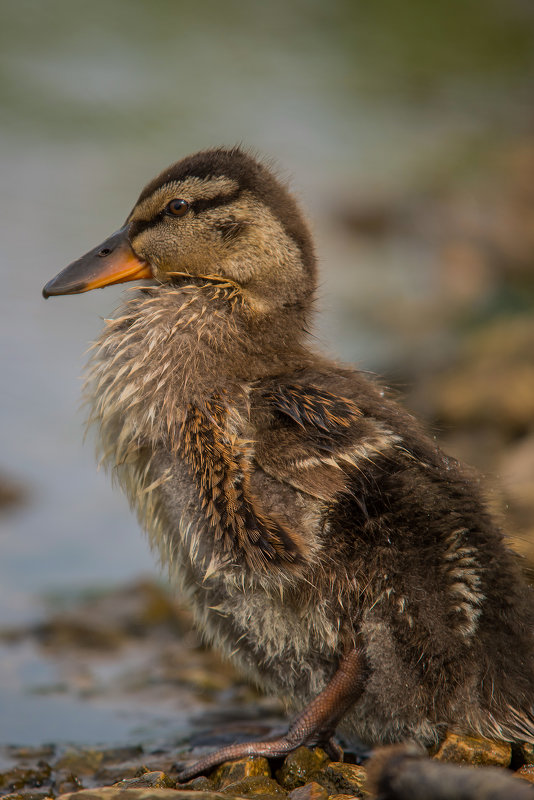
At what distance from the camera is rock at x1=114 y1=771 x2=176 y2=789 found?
13.6 ft

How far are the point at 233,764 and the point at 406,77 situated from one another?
18169mm

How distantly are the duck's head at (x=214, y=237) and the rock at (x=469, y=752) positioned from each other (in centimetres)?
197

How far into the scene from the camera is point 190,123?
52.3 ft

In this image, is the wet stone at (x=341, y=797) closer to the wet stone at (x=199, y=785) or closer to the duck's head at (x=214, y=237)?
the wet stone at (x=199, y=785)

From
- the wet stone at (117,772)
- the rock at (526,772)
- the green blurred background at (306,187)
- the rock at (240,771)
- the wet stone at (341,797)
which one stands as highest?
the green blurred background at (306,187)

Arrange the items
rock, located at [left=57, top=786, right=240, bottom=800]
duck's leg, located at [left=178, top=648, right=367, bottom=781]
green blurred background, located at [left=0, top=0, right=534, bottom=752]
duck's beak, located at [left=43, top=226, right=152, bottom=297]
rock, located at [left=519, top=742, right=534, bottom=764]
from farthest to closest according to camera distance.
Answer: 1. green blurred background, located at [left=0, top=0, right=534, bottom=752]
2. duck's beak, located at [left=43, top=226, right=152, bottom=297]
3. rock, located at [left=519, top=742, right=534, bottom=764]
4. duck's leg, located at [left=178, top=648, right=367, bottom=781]
5. rock, located at [left=57, top=786, right=240, bottom=800]

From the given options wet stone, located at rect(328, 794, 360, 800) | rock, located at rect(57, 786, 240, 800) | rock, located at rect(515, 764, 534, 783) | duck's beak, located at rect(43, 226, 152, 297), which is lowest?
wet stone, located at rect(328, 794, 360, 800)

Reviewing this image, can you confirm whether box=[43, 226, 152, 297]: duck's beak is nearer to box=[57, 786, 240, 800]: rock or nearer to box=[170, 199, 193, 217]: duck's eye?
box=[170, 199, 193, 217]: duck's eye

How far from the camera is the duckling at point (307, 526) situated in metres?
4.03

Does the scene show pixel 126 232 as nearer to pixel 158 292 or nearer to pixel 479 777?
pixel 158 292

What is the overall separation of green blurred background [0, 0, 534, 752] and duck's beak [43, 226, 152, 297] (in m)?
0.40

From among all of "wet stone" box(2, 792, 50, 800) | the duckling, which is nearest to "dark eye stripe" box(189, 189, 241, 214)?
the duckling

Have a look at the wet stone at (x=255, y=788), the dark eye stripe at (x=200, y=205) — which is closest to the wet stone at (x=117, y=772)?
the wet stone at (x=255, y=788)

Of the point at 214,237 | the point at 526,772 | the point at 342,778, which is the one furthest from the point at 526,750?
the point at 214,237
